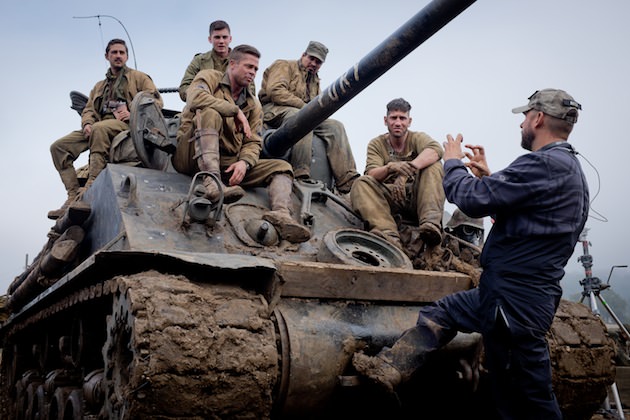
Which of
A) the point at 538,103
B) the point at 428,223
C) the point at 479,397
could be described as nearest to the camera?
the point at 538,103

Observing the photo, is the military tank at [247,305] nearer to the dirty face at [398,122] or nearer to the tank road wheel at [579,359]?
the tank road wheel at [579,359]

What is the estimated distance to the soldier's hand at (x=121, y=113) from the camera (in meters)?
7.05

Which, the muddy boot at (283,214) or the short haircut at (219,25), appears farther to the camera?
the short haircut at (219,25)

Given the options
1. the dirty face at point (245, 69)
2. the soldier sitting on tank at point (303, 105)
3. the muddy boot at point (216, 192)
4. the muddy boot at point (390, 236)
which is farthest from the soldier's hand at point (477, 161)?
the soldier sitting on tank at point (303, 105)

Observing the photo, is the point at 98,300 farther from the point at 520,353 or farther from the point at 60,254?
the point at 520,353

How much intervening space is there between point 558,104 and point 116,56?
5.48 meters

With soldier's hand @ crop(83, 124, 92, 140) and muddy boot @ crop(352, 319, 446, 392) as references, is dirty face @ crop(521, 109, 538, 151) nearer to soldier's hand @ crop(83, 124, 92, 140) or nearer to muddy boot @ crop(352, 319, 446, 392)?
muddy boot @ crop(352, 319, 446, 392)

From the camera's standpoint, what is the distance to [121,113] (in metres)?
7.09

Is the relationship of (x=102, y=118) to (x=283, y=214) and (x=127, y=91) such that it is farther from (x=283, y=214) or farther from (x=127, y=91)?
(x=283, y=214)

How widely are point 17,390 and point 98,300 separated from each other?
337 cm

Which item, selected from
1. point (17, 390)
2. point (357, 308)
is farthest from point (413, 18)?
point (17, 390)

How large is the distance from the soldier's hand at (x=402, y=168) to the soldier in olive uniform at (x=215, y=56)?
307 centimetres

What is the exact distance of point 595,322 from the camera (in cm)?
450

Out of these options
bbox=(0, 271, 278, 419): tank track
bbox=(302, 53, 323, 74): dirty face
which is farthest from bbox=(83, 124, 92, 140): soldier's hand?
bbox=(0, 271, 278, 419): tank track
